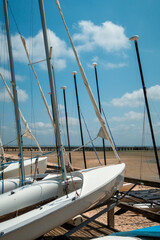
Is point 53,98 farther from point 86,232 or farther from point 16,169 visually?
point 16,169

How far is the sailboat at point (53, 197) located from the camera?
11.2ft

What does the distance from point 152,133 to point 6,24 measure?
8066mm

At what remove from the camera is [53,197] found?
5152mm

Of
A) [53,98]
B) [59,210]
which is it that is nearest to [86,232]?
[59,210]

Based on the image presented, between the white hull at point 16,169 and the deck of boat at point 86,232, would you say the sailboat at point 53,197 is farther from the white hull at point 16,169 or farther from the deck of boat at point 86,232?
the white hull at point 16,169

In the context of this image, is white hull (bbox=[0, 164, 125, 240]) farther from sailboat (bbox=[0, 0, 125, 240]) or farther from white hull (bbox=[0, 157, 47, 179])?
white hull (bbox=[0, 157, 47, 179])

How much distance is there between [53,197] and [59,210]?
57.8 inches

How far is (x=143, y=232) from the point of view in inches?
115

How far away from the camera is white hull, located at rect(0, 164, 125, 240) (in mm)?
3316

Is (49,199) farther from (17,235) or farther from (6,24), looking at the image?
(6,24)

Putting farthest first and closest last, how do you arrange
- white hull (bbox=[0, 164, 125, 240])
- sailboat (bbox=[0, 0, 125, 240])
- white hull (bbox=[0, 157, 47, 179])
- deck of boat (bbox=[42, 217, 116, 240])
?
1. white hull (bbox=[0, 157, 47, 179])
2. deck of boat (bbox=[42, 217, 116, 240])
3. sailboat (bbox=[0, 0, 125, 240])
4. white hull (bbox=[0, 164, 125, 240])

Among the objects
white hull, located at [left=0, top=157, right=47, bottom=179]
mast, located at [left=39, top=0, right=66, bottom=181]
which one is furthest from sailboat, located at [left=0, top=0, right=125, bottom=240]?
white hull, located at [left=0, top=157, right=47, bottom=179]

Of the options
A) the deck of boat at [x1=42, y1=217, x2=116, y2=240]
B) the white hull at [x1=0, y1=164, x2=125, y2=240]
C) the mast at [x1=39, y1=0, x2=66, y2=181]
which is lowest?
the deck of boat at [x1=42, y1=217, x2=116, y2=240]

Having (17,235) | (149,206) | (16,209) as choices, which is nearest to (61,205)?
(17,235)
